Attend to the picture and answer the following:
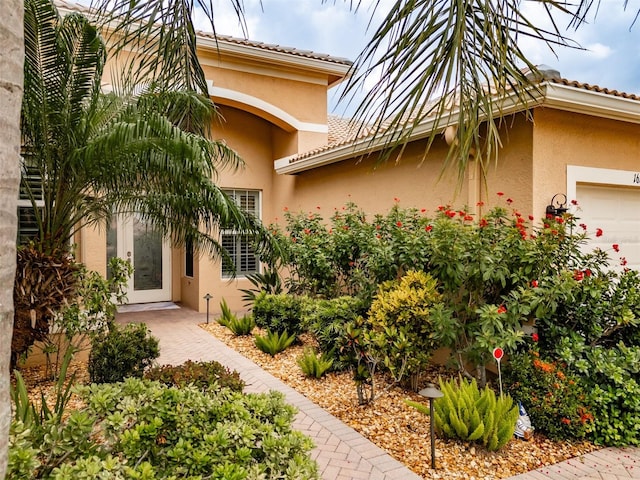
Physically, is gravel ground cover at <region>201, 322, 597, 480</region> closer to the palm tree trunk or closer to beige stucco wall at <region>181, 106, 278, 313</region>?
the palm tree trunk

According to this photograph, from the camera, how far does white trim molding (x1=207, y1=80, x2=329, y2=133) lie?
39.4 ft

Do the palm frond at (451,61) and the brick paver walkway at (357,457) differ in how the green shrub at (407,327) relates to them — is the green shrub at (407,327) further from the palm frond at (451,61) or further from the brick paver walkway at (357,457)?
the palm frond at (451,61)

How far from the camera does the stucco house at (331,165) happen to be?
21.5 feet

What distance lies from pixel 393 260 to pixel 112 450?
501 centimetres

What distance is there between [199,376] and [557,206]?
5.69m

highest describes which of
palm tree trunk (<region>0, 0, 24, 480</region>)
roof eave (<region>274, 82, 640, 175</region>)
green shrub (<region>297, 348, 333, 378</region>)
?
roof eave (<region>274, 82, 640, 175</region>)

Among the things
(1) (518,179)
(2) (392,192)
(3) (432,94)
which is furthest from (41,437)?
(2) (392,192)

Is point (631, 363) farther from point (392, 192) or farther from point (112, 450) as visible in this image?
point (112, 450)

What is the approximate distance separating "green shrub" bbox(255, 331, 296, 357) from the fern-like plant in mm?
1184

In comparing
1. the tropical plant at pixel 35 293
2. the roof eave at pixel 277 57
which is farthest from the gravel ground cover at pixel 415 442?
the roof eave at pixel 277 57

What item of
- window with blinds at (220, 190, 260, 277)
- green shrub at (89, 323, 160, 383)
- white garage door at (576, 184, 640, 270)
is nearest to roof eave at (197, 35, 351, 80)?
window with blinds at (220, 190, 260, 277)

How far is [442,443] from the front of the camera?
15.8ft

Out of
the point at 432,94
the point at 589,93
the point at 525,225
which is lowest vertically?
the point at 525,225

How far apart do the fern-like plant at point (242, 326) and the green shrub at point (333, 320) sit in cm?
226
